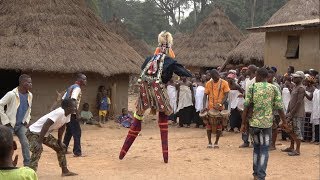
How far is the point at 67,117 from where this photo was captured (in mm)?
6531

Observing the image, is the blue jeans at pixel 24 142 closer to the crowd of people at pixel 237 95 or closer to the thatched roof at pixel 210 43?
the crowd of people at pixel 237 95

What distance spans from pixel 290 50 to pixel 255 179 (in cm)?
796

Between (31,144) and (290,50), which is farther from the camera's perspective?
(290,50)

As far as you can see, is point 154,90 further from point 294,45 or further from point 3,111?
point 294,45

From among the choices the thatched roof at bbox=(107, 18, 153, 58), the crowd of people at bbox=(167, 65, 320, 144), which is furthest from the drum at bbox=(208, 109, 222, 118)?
the thatched roof at bbox=(107, 18, 153, 58)

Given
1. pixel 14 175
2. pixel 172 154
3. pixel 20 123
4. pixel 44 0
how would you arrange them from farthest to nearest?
pixel 44 0 → pixel 172 154 → pixel 20 123 → pixel 14 175

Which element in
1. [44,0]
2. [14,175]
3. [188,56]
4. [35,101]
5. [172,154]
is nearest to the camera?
[14,175]

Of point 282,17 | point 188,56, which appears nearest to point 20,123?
point 282,17

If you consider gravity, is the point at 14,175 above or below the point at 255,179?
above

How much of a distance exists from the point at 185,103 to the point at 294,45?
11.3 ft

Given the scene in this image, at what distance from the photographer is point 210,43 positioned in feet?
88.5

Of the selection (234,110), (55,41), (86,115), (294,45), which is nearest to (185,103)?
(234,110)

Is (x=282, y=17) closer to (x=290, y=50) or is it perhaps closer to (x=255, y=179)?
(x=290, y=50)

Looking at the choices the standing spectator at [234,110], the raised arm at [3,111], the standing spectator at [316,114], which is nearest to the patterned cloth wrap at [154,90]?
the raised arm at [3,111]
